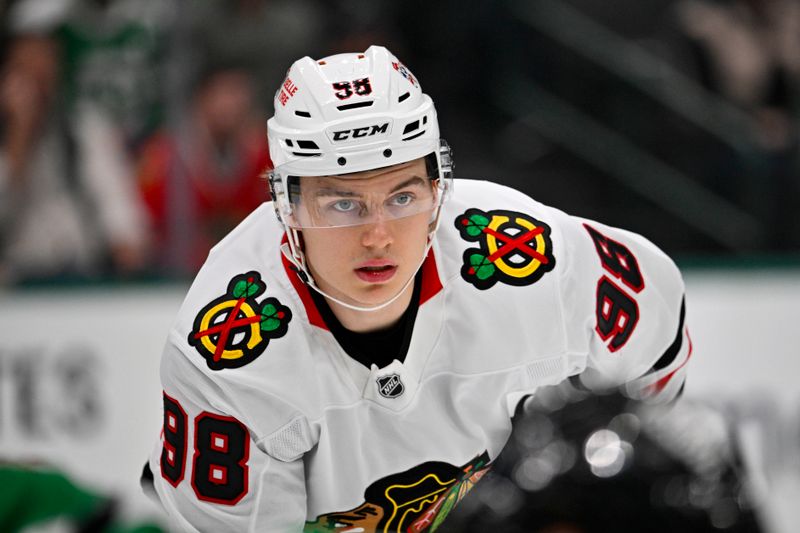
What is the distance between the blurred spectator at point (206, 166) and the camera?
15.2 feet

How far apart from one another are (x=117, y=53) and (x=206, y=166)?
54 cm

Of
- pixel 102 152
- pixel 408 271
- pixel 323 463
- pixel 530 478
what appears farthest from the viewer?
pixel 102 152

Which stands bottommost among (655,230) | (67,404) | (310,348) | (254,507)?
(67,404)

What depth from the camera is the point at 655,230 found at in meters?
4.83

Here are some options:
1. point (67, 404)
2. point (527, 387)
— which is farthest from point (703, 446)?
point (67, 404)

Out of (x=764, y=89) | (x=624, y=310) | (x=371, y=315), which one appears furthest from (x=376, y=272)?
(x=764, y=89)

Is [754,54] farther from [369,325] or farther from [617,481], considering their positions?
[617,481]

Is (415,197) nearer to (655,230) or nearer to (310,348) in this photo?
(310,348)

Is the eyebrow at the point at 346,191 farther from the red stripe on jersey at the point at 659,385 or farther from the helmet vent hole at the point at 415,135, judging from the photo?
the red stripe on jersey at the point at 659,385

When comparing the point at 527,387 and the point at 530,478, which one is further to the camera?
the point at 527,387

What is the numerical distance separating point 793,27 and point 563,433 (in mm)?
3875

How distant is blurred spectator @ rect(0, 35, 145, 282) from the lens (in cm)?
471

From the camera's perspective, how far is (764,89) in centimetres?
473

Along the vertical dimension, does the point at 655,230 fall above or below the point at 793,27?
below
